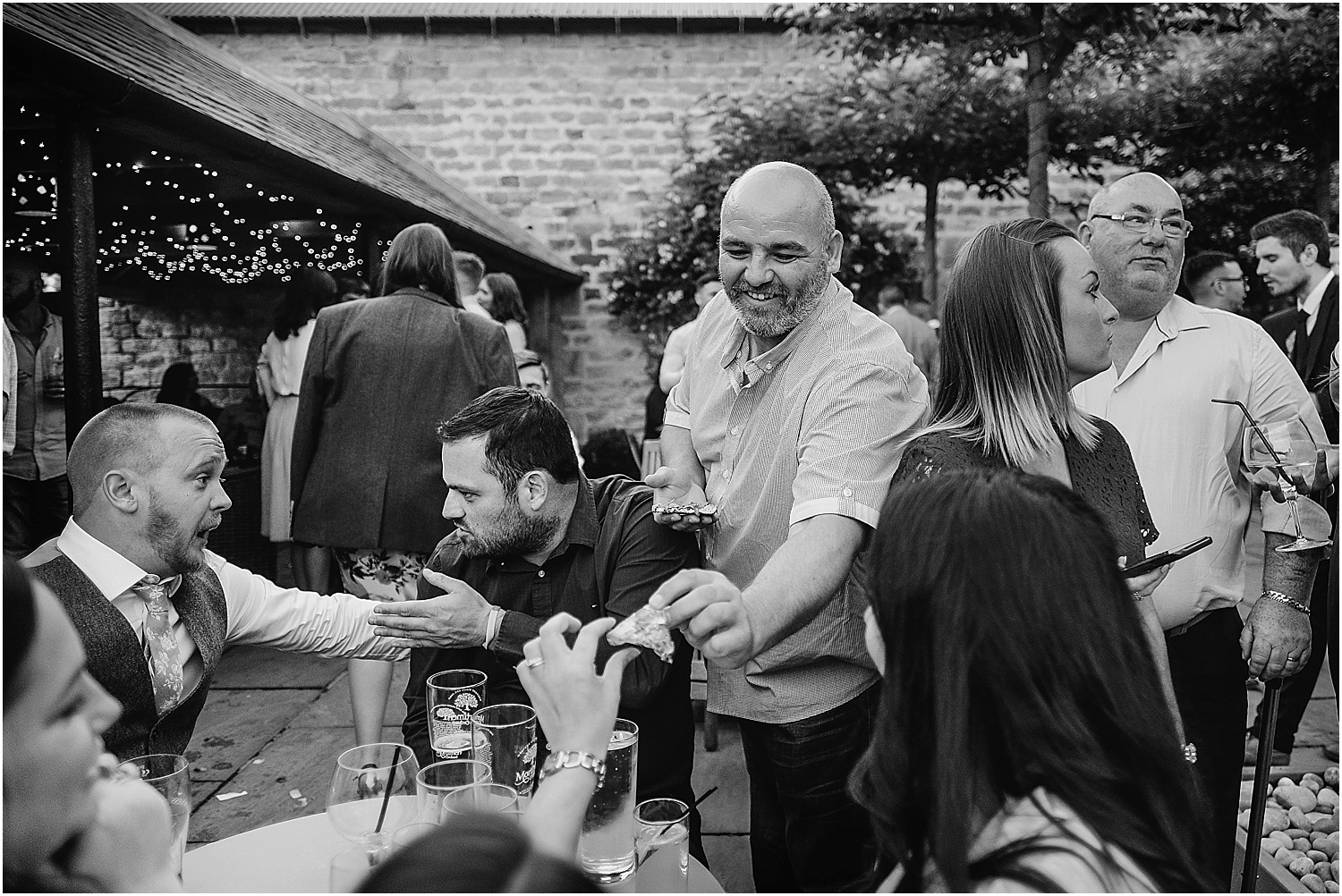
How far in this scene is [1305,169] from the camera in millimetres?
10781

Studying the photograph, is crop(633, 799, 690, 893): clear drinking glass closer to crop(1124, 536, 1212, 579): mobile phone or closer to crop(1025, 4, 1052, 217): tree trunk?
crop(1124, 536, 1212, 579): mobile phone

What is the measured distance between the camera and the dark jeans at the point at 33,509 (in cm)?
452

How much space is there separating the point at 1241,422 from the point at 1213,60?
976cm

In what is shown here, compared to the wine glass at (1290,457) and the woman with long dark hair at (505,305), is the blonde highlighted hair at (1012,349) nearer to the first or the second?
the wine glass at (1290,457)

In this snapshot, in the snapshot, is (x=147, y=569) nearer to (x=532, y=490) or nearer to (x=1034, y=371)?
(x=532, y=490)

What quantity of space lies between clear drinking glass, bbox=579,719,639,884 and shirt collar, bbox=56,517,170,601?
116cm

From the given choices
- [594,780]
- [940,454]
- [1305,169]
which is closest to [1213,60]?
[1305,169]

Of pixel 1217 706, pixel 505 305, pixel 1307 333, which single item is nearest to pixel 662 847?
pixel 1217 706

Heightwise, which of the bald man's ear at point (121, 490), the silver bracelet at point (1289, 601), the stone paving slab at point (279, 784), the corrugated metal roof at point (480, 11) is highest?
the corrugated metal roof at point (480, 11)

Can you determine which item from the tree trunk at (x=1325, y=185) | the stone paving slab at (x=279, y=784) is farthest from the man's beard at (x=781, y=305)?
the tree trunk at (x=1325, y=185)

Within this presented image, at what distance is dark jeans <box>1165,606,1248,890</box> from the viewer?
2.59 metres

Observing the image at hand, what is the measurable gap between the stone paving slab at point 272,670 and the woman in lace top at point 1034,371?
4.01 m

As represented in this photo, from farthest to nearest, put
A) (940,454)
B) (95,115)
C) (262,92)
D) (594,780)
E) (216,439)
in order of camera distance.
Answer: (262,92) < (95,115) < (216,439) < (940,454) < (594,780)

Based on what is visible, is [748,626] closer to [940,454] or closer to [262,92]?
[940,454]
